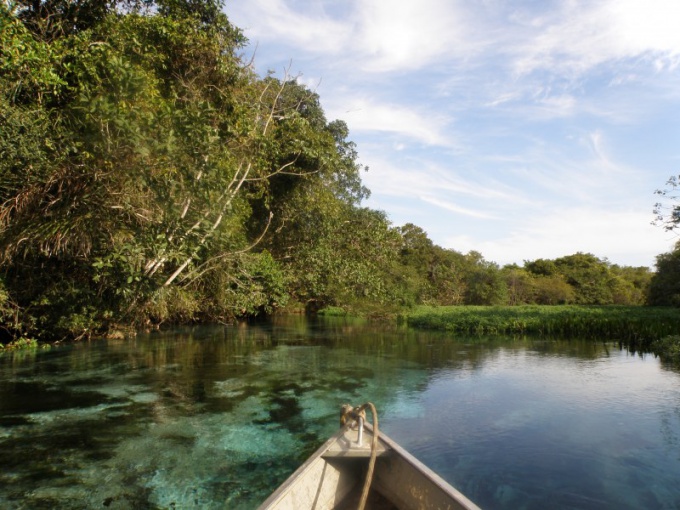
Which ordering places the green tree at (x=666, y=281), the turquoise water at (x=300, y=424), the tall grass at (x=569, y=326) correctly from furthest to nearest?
the green tree at (x=666, y=281) < the tall grass at (x=569, y=326) < the turquoise water at (x=300, y=424)

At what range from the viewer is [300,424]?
658 cm

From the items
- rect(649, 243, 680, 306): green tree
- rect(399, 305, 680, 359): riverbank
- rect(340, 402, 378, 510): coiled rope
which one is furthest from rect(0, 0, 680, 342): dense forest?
rect(649, 243, 680, 306): green tree

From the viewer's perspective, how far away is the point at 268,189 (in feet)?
53.9

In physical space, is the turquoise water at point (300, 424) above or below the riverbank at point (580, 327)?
below

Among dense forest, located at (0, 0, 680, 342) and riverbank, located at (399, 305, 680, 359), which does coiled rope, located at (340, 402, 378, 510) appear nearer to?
dense forest, located at (0, 0, 680, 342)

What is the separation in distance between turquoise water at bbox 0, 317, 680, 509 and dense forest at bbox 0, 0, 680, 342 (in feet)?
6.89

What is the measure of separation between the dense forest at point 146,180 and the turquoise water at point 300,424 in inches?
82.7

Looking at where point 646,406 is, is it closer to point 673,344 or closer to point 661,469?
point 661,469

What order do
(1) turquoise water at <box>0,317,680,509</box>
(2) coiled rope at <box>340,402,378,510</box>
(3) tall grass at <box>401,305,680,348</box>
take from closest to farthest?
1. (2) coiled rope at <box>340,402,378,510</box>
2. (1) turquoise water at <box>0,317,680,509</box>
3. (3) tall grass at <box>401,305,680,348</box>

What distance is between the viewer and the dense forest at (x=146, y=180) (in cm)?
866

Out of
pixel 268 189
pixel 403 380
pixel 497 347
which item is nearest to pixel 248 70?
pixel 268 189

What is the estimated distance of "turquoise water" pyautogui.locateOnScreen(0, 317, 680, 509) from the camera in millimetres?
4573

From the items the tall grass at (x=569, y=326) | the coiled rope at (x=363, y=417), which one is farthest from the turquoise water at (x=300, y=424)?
the tall grass at (x=569, y=326)

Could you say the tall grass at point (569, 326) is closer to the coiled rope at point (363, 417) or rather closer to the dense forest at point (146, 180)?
the dense forest at point (146, 180)
